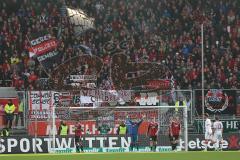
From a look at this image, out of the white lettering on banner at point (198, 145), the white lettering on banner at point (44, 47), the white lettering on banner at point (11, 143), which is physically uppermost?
the white lettering on banner at point (44, 47)

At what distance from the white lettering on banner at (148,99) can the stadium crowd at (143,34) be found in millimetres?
2248

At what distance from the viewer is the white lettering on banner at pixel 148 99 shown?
103 feet

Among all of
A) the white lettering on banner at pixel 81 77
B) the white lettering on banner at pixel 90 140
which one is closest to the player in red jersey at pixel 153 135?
the white lettering on banner at pixel 90 140

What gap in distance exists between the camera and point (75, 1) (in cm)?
3803

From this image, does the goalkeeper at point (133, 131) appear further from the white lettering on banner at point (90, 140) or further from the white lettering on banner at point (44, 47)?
the white lettering on banner at point (44, 47)

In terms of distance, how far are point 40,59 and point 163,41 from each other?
6.71 metres

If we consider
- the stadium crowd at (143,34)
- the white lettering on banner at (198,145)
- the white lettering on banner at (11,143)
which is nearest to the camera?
the white lettering on banner at (11,143)

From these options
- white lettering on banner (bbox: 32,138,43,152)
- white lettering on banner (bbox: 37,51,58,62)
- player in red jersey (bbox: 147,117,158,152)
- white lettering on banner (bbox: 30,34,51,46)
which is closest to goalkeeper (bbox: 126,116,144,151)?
player in red jersey (bbox: 147,117,158,152)

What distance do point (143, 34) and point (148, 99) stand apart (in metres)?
6.62

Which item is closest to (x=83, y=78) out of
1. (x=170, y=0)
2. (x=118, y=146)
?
(x=118, y=146)

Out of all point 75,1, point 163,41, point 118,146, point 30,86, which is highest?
point 75,1

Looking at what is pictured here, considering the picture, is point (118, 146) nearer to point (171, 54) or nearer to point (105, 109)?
point (105, 109)

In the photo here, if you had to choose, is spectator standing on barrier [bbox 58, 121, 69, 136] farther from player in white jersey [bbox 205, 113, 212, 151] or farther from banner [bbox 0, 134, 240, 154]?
player in white jersey [bbox 205, 113, 212, 151]

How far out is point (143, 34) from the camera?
37.2m
